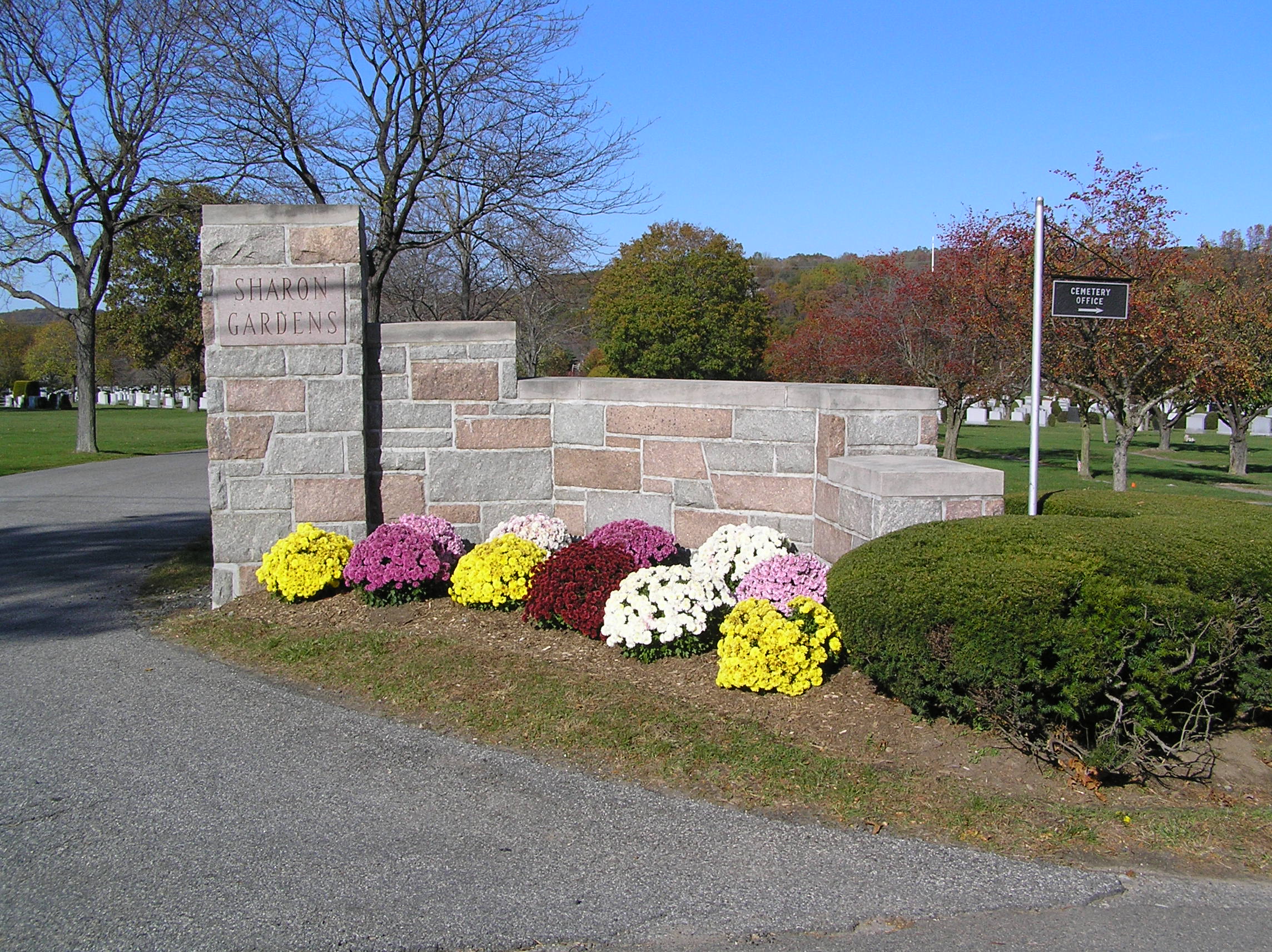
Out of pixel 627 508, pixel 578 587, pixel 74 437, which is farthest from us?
pixel 74 437

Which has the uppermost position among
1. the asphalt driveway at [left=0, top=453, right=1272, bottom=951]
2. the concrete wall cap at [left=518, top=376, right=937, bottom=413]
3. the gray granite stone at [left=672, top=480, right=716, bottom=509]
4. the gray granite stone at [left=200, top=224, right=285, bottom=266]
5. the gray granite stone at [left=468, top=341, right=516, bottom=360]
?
the gray granite stone at [left=200, top=224, right=285, bottom=266]

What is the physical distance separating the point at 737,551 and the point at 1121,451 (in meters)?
10.8

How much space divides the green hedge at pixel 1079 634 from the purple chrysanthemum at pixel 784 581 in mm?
939

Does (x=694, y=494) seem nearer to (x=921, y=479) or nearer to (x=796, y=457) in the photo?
(x=796, y=457)

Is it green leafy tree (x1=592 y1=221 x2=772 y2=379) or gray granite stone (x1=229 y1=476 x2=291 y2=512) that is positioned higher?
green leafy tree (x1=592 y1=221 x2=772 y2=379)

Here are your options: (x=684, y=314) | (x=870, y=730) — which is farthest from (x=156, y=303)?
(x=870, y=730)

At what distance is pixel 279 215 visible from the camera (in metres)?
7.18

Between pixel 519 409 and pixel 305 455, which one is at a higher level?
pixel 519 409

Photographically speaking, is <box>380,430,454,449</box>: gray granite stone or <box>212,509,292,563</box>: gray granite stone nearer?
<box>212,509,292,563</box>: gray granite stone

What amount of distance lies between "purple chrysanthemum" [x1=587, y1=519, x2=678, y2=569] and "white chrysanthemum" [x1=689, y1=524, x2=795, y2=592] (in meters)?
0.26

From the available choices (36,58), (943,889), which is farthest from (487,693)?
(36,58)

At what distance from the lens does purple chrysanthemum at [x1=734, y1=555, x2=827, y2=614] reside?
590 centimetres

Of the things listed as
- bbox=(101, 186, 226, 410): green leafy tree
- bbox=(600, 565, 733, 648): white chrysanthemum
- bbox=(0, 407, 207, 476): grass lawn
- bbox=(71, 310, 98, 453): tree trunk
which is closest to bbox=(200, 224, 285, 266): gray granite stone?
bbox=(600, 565, 733, 648): white chrysanthemum

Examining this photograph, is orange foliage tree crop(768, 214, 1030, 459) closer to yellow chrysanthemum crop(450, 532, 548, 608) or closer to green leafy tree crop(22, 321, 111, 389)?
yellow chrysanthemum crop(450, 532, 548, 608)
